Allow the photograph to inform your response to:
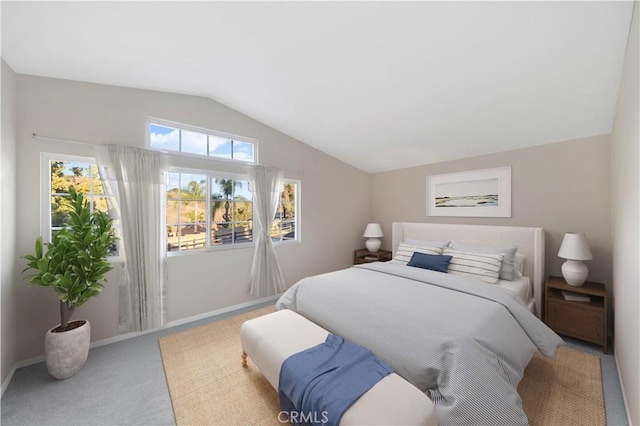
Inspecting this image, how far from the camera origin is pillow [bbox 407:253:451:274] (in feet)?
9.47

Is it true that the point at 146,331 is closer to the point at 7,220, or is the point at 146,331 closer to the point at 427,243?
the point at 7,220

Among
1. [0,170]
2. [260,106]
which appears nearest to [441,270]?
[260,106]

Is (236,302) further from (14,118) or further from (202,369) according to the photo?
(14,118)

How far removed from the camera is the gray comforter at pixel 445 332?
4.22 feet

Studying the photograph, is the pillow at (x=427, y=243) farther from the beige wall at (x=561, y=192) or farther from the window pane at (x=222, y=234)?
the window pane at (x=222, y=234)

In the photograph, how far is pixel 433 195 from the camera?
3.86 meters

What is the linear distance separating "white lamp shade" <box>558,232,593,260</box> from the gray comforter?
0.92 m

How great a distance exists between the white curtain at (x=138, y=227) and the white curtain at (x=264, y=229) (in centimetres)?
109

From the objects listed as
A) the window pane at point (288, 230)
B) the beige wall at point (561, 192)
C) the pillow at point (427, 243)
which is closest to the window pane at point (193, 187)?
the window pane at point (288, 230)

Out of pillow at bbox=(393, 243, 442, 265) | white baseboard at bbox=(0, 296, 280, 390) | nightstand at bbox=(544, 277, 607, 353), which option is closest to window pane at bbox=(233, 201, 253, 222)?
white baseboard at bbox=(0, 296, 280, 390)

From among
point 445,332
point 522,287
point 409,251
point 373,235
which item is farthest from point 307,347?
point 373,235

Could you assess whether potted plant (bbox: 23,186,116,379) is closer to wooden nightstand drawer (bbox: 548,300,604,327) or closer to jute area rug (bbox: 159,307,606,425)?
jute area rug (bbox: 159,307,606,425)

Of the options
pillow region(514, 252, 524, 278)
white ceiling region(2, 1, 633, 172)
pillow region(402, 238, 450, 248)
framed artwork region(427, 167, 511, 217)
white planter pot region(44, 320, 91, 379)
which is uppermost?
white ceiling region(2, 1, 633, 172)

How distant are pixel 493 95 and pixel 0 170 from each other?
399 cm
